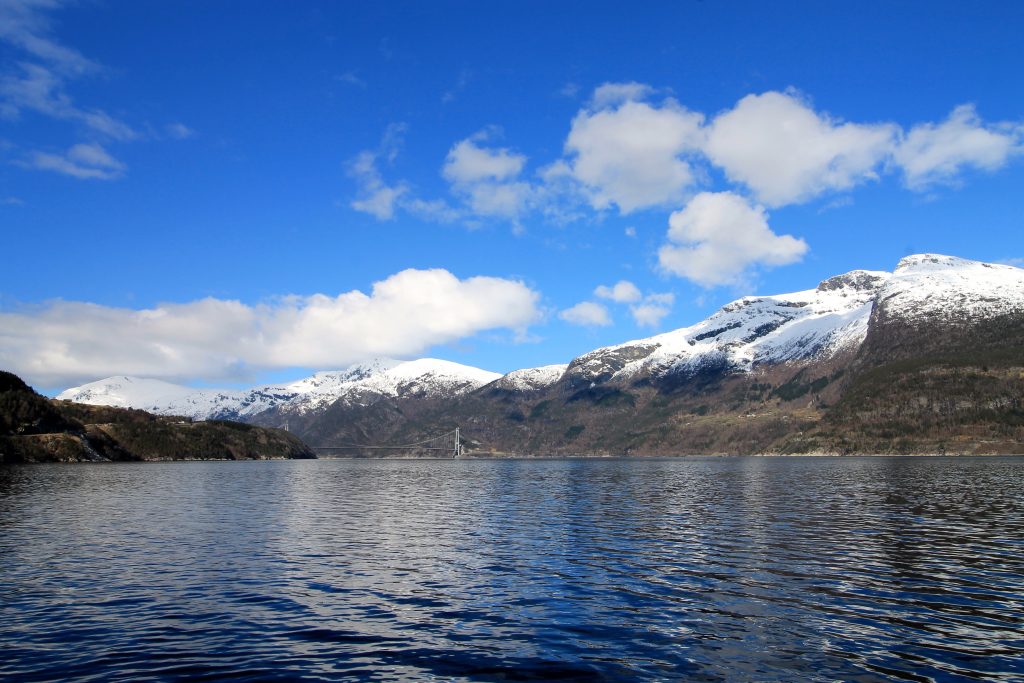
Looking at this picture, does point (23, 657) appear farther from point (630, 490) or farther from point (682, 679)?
point (630, 490)

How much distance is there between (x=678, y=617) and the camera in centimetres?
3073

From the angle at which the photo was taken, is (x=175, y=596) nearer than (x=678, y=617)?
No

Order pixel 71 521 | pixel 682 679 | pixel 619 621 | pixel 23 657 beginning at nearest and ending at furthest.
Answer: pixel 682 679 < pixel 23 657 < pixel 619 621 < pixel 71 521

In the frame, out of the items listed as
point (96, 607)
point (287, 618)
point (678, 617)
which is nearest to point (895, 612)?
point (678, 617)

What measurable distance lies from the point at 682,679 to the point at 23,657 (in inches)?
916

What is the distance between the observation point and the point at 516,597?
35250 millimetres

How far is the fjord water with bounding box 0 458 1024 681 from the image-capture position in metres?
24.4

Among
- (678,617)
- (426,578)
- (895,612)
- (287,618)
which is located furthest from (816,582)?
(287,618)

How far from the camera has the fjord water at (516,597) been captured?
24422 millimetres

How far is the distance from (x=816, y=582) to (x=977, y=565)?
42.8 feet

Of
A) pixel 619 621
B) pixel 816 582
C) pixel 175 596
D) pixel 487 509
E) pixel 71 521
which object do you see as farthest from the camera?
pixel 487 509

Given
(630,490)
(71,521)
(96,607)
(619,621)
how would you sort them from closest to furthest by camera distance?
(619,621) < (96,607) < (71,521) < (630,490)

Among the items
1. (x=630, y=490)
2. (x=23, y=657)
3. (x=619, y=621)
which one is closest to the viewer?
(x=23, y=657)

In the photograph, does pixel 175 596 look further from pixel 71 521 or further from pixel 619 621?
pixel 71 521
